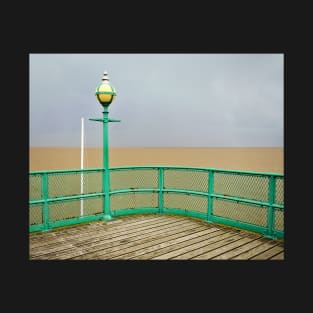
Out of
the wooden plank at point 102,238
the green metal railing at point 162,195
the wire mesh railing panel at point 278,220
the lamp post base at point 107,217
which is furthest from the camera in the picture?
the lamp post base at point 107,217

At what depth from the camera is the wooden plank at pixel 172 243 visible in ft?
14.3

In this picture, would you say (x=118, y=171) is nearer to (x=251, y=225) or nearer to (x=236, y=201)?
(x=236, y=201)

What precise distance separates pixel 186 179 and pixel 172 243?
209 centimetres

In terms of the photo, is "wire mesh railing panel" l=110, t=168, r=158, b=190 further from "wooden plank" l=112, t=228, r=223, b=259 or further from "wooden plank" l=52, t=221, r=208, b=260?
"wooden plank" l=112, t=228, r=223, b=259

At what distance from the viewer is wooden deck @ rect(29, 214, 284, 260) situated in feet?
14.3

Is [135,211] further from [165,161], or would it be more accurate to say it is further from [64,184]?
[165,161]

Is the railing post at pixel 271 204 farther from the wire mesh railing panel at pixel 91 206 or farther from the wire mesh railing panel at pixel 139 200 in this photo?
the wire mesh railing panel at pixel 91 206

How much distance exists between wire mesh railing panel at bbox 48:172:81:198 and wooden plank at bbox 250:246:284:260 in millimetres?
4118

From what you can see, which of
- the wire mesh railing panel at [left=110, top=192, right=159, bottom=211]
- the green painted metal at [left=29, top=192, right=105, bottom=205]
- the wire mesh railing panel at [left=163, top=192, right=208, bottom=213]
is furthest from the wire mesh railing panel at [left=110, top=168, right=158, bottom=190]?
the green painted metal at [left=29, top=192, right=105, bottom=205]

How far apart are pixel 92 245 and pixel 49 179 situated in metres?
1.85

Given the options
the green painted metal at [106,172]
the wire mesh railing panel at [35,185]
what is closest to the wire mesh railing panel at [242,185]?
the green painted metal at [106,172]

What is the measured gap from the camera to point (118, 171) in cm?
670

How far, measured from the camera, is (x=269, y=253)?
14.6 feet

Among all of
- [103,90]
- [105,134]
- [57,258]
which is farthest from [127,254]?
[103,90]
